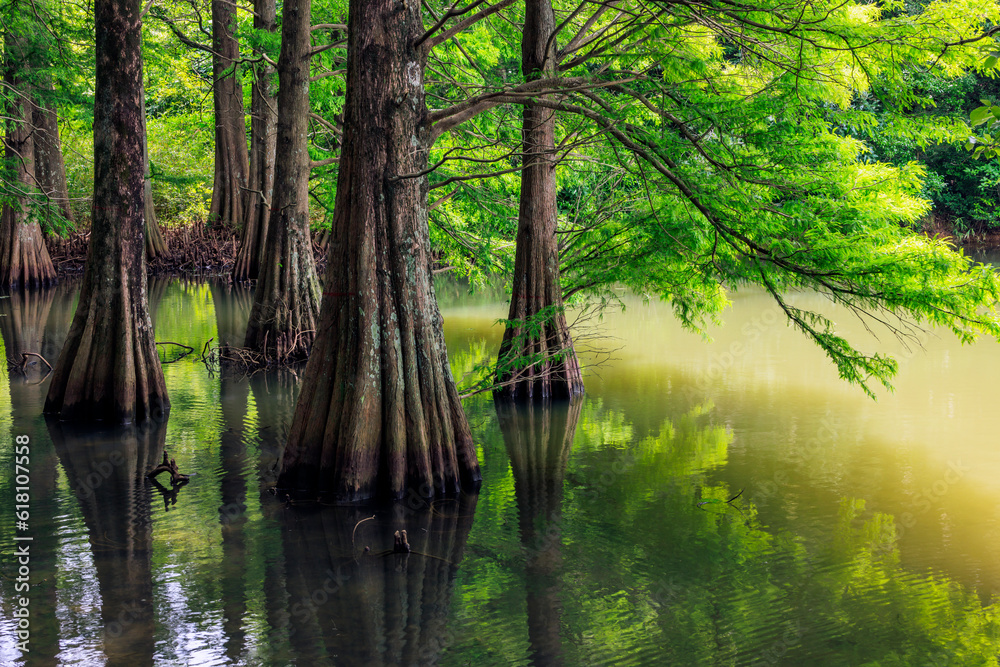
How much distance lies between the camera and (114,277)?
8180 mm

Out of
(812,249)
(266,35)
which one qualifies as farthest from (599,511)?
(266,35)

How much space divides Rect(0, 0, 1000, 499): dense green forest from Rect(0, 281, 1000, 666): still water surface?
64 cm

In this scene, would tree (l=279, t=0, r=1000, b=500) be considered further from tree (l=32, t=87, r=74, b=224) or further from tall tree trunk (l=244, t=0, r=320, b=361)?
tree (l=32, t=87, r=74, b=224)

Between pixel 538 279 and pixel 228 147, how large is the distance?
1574cm

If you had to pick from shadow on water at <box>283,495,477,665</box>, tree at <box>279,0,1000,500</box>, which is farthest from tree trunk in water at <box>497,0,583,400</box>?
shadow on water at <box>283,495,477,665</box>

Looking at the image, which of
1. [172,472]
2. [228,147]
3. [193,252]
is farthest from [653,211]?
[193,252]

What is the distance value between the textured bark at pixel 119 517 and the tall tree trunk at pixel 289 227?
3159 millimetres

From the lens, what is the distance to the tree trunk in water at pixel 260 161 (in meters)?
13.7

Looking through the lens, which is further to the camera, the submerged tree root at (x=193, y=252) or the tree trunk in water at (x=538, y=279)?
the submerged tree root at (x=193, y=252)

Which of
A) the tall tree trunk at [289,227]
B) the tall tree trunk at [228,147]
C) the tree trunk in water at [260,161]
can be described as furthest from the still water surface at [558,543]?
the tall tree trunk at [228,147]

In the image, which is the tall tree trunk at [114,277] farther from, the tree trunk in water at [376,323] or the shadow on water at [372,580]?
the shadow on water at [372,580]

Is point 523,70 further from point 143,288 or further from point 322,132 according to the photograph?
point 322,132

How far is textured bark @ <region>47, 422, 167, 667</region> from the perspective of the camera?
4.26 m

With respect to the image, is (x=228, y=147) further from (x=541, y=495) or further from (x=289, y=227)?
(x=541, y=495)
